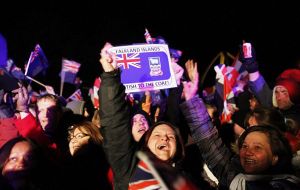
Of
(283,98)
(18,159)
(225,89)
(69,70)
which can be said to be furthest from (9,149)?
(69,70)

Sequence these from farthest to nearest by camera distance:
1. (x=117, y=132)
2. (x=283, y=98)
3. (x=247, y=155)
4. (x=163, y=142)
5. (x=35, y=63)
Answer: (x=35, y=63) → (x=283, y=98) → (x=163, y=142) → (x=247, y=155) → (x=117, y=132)

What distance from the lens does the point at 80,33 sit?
64.8 feet

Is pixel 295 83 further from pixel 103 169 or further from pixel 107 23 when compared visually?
pixel 107 23

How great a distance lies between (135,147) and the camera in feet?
10.8

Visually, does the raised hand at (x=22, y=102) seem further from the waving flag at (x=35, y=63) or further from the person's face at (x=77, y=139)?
the waving flag at (x=35, y=63)

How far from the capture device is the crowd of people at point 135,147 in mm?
3047

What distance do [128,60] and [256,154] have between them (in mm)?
1922

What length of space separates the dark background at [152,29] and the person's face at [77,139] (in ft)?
40.8

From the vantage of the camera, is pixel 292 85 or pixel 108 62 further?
pixel 292 85

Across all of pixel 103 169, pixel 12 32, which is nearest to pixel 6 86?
pixel 103 169

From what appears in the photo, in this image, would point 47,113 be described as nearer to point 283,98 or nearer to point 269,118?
point 269,118

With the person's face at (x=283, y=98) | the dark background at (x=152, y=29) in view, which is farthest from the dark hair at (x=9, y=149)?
the dark background at (x=152, y=29)

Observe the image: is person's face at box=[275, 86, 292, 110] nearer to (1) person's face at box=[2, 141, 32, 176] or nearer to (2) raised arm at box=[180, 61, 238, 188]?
(2) raised arm at box=[180, 61, 238, 188]

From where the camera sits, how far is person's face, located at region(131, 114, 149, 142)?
→ 175 inches
